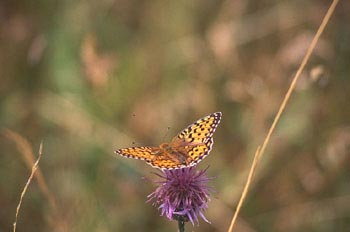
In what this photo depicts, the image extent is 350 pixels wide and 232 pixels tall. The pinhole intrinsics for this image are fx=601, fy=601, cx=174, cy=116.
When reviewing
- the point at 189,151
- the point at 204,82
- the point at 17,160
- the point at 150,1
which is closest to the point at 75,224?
the point at 17,160

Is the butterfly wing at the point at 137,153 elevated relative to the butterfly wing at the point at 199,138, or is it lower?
lower

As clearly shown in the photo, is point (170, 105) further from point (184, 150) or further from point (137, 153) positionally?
point (137, 153)

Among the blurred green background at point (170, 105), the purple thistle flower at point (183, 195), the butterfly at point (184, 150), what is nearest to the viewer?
the butterfly at point (184, 150)

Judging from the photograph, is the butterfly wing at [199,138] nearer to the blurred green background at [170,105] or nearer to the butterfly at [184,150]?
the butterfly at [184,150]

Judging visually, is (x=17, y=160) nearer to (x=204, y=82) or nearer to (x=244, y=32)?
(x=204, y=82)

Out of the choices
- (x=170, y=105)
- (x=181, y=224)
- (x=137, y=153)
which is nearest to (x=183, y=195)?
(x=181, y=224)

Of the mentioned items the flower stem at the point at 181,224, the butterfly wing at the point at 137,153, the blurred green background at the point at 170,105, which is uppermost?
the blurred green background at the point at 170,105

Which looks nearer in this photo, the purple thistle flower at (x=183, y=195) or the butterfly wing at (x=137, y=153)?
the butterfly wing at (x=137, y=153)

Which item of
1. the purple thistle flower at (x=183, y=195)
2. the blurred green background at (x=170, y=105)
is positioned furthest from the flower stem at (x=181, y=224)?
the blurred green background at (x=170, y=105)

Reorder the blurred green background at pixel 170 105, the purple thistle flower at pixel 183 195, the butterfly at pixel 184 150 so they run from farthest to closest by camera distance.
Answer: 1. the blurred green background at pixel 170 105
2. the purple thistle flower at pixel 183 195
3. the butterfly at pixel 184 150
